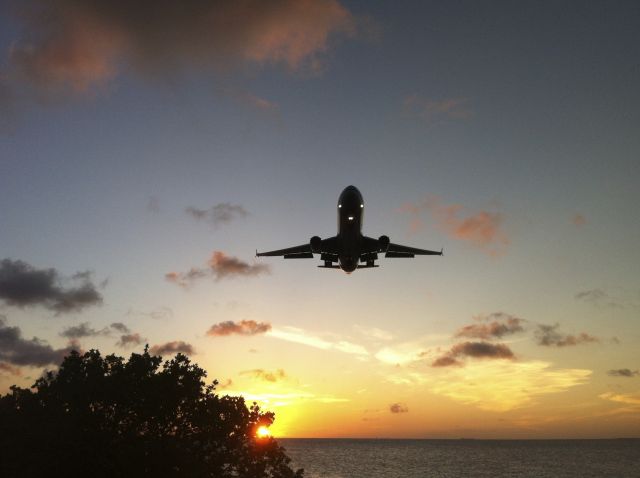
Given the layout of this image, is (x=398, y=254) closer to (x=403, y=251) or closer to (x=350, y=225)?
(x=403, y=251)

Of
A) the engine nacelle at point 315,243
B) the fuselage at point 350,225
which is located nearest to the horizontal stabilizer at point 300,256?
A: the engine nacelle at point 315,243

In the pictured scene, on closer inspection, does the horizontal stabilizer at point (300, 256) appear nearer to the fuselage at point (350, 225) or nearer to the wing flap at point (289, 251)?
the wing flap at point (289, 251)

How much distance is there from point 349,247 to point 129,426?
23.8 m

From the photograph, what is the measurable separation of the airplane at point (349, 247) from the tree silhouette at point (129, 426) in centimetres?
1608

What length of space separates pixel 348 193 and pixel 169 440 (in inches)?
973

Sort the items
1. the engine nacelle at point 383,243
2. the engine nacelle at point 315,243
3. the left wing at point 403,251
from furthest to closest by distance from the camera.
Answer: the left wing at point 403,251
the engine nacelle at point 315,243
the engine nacelle at point 383,243

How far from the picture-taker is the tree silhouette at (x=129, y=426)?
Result: 3697cm

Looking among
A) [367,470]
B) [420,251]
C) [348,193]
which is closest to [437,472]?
[367,470]

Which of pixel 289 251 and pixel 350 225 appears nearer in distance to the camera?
pixel 350 225

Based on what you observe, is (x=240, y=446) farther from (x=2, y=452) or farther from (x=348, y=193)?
(x=348, y=193)

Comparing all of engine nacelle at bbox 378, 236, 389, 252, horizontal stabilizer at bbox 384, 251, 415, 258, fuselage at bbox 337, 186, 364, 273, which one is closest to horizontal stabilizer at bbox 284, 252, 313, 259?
fuselage at bbox 337, 186, 364, 273

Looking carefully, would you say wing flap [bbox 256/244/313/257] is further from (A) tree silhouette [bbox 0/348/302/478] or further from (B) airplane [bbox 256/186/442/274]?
(A) tree silhouette [bbox 0/348/302/478]

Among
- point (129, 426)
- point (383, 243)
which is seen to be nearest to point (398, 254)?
point (383, 243)

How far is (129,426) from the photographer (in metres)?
41.1
